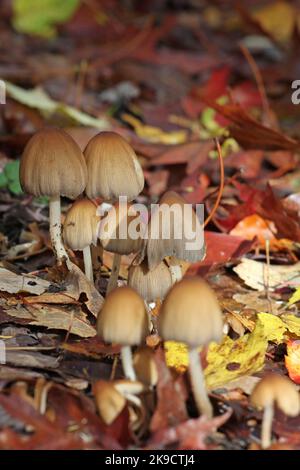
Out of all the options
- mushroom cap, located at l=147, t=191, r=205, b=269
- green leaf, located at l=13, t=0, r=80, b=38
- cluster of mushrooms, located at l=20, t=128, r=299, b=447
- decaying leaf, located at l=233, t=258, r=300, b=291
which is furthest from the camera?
green leaf, located at l=13, t=0, r=80, b=38

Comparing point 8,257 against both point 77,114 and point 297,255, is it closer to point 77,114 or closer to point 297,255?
point 297,255

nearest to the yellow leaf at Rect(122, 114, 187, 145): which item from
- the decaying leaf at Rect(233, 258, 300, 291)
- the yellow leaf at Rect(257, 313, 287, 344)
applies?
the decaying leaf at Rect(233, 258, 300, 291)

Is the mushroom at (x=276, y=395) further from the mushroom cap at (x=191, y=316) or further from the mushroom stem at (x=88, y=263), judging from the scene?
the mushroom stem at (x=88, y=263)

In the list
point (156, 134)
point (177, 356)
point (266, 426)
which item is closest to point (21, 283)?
point (177, 356)

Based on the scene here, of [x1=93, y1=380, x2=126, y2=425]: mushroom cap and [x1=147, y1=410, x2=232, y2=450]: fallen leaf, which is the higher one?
[x1=93, y1=380, x2=126, y2=425]: mushroom cap

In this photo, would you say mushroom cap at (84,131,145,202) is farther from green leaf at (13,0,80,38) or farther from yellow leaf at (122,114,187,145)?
green leaf at (13,0,80,38)

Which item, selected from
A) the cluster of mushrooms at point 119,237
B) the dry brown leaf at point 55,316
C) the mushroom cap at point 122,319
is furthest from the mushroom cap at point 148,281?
the mushroom cap at point 122,319
